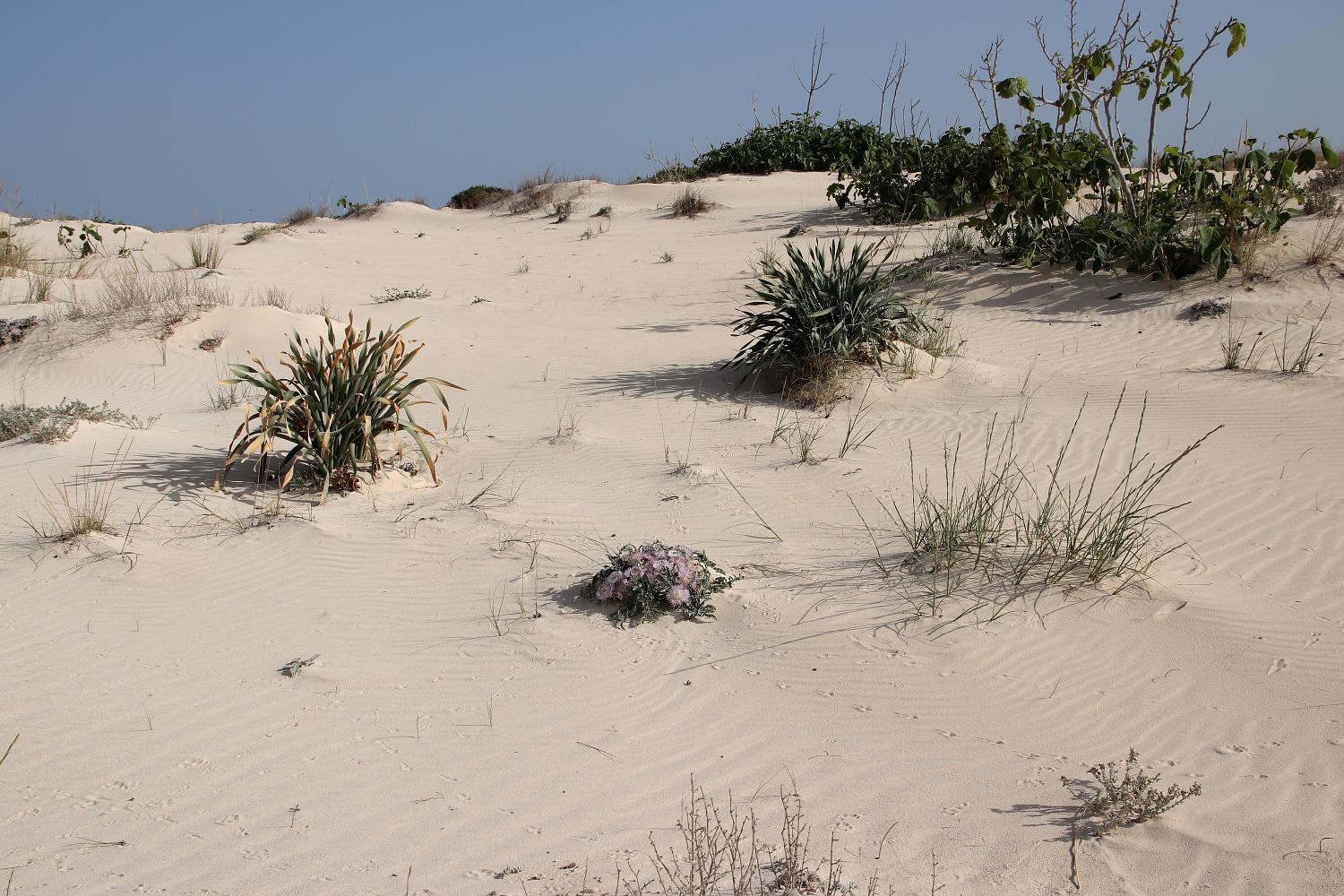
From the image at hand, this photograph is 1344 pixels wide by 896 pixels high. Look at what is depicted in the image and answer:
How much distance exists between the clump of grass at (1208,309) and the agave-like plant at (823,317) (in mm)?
3302

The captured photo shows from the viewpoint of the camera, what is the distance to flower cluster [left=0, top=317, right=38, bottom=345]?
1027cm

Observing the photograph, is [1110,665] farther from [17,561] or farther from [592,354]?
[592,354]

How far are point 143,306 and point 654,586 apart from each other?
8255mm

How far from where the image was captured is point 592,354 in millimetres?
9797

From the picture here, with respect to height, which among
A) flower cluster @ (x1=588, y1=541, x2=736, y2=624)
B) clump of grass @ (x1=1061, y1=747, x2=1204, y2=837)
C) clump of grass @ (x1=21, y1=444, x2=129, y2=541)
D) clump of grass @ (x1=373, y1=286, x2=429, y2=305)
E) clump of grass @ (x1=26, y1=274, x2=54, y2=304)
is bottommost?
clump of grass @ (x1=1061, y1=747, x2=1204, y2=837)

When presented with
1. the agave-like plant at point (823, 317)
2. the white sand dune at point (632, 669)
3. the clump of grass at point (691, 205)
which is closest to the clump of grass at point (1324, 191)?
the white sand dune at point (632, 669)

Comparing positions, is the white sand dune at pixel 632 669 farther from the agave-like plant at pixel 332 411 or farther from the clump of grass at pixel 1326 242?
the clump of grass at pixel 1326 242

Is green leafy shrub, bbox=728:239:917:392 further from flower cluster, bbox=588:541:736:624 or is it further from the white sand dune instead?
flower cluster, bbox=588:541:736:624

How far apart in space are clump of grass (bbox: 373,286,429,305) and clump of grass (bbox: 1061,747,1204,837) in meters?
10.9

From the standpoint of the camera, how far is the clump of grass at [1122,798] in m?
3.04

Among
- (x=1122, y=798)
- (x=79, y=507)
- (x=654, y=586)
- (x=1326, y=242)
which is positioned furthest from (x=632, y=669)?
(x=1326, y=242)

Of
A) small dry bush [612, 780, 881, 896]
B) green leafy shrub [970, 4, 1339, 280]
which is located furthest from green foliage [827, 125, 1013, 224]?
small dry bush [612, 780, 881, 896]

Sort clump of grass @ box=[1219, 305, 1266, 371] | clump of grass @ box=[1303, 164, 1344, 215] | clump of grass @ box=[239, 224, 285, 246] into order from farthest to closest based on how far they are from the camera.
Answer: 1. clump of grass @ box=[239, 224, 285, 246]
2. clump of grass @ box=[1303, 164, 1344, 215]
3. clump of grass @ box=[1219, 305, 1266, 371]

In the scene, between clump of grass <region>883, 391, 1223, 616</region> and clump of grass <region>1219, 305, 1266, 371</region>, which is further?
clump of grass <region>1219, 305, 1266, 371</region>
